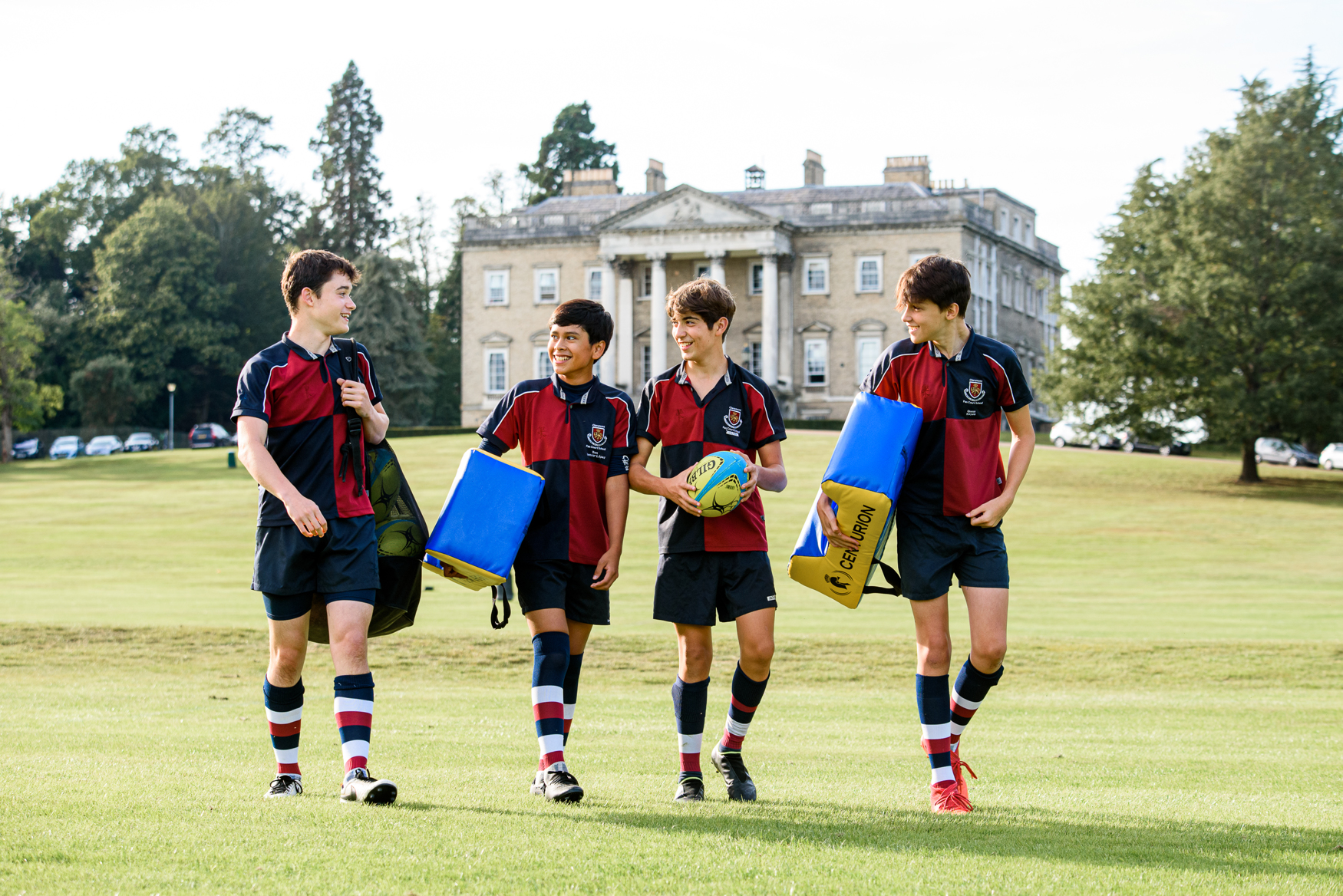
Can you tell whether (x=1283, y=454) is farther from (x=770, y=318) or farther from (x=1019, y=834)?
(x=1019, y=834)

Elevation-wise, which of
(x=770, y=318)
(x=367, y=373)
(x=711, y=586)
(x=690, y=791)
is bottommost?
(x=690, y=791)

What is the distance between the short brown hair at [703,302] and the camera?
22.1ft

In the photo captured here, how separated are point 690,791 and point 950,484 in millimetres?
1822

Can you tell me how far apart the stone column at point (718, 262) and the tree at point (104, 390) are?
33911 mm

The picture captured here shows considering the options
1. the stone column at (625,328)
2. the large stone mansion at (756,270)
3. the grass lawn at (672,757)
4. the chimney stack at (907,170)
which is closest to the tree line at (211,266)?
the large stone mansion at (756,270)

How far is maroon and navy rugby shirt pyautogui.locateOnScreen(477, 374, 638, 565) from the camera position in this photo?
663 cm

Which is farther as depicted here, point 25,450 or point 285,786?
point 25,450

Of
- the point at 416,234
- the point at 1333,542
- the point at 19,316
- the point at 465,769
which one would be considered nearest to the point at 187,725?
the point at 465,769

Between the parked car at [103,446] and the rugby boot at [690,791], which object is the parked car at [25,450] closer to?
the parked car at [103,446]

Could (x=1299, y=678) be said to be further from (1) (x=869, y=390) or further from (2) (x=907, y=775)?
(1) (x=869, y=390)

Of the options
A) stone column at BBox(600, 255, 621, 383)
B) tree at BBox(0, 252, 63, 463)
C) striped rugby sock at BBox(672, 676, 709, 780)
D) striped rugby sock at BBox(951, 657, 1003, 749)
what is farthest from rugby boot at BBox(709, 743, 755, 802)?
stone column at BBox(600, 255, 621, 383)

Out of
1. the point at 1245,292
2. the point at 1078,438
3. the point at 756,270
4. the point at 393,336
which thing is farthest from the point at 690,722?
the point at 393,336

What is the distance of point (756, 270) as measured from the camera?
78.2 metres

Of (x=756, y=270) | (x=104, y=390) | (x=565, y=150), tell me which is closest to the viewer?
(x=756, y=270)
